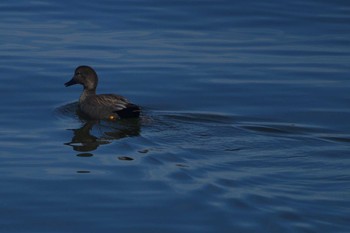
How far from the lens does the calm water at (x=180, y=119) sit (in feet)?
35.3

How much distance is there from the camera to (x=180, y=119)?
15.3 meters

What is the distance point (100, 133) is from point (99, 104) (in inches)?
42.9

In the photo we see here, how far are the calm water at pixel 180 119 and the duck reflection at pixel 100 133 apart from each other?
0.03 m

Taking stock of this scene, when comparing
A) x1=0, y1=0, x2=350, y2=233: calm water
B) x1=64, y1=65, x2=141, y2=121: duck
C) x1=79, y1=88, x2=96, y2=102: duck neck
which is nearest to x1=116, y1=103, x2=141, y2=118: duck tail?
x1=64, y1=65, x2=141, y2=121: duck

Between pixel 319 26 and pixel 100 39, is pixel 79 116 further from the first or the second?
pixel 319 26

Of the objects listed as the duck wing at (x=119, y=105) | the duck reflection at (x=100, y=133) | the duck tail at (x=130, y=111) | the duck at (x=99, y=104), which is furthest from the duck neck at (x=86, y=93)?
the duck tail at (x=130, y=111)

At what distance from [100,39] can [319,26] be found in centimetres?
479

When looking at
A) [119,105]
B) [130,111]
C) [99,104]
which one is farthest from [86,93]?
[130,111]

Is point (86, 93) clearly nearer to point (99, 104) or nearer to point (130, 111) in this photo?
point (99, 104)

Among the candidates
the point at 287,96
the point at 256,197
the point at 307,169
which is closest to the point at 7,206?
the point at 256,197

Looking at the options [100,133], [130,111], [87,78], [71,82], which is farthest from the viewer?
[71,82]

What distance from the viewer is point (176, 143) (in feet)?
44.9

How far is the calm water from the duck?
209mm

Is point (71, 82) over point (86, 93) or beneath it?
over
